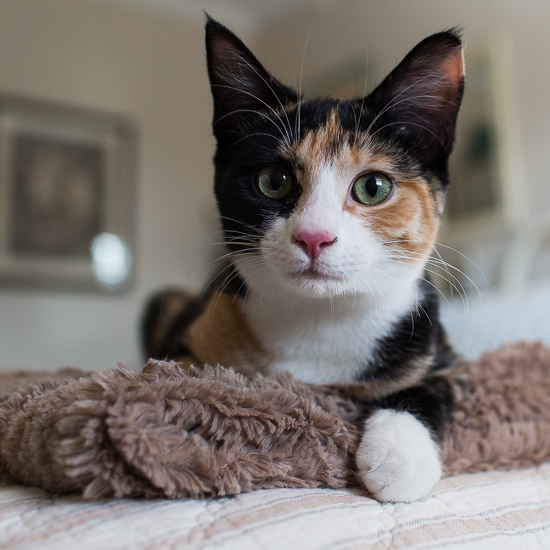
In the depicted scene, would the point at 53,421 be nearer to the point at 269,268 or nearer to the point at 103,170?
the point at 269,268

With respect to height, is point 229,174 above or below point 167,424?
above

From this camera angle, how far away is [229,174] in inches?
31.5

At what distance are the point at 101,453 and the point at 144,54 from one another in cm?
341

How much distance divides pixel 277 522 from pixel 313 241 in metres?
0.31

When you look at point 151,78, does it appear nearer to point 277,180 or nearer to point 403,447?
point 277,180

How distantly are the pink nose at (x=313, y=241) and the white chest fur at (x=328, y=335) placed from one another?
0.42 ft

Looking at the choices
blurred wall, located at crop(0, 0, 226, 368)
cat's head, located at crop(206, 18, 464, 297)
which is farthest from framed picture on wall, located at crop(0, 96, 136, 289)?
cat's head, located at crop(206, 18, 464, 297)

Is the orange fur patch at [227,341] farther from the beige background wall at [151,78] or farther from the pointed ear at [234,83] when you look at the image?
the beige background wall at [151,78]

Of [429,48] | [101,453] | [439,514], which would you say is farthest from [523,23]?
[101,453]

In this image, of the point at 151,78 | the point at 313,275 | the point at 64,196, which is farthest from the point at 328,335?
the point at 151,78

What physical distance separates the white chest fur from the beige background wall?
6.08ft

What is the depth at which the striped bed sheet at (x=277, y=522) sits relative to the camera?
16.7 inches

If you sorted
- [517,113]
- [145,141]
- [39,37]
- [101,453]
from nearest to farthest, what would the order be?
[101,453], [517,113], [39,37], [145,141]

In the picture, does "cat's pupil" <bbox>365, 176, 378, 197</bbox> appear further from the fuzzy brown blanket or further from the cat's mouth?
the fuzzy brown blanket
